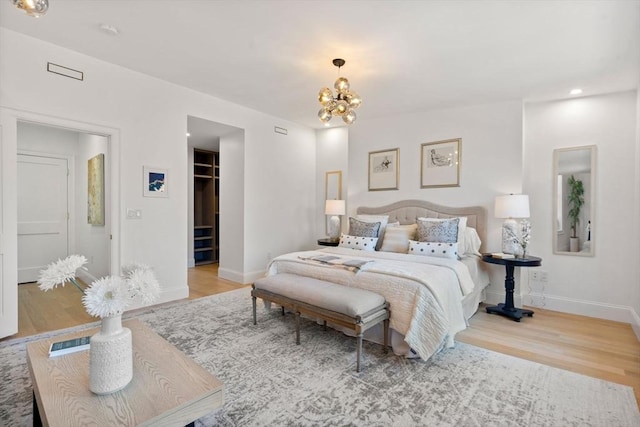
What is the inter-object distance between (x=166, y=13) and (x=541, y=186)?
4577 millimetres

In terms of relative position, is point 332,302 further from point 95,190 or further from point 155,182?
point 95,190

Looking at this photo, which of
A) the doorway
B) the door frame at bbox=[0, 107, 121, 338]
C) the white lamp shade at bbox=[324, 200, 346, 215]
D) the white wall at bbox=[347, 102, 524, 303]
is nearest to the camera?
the door frame at bbox=[0, 107, 121, 338]

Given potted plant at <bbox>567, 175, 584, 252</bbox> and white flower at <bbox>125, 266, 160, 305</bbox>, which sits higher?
potted plant at <bbox>567, 175, 584, 252</bbox>

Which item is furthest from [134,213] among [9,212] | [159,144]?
[9,212]

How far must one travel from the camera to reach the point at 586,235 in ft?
12.3

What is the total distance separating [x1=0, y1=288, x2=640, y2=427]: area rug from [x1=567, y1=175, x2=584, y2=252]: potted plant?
2.16 m

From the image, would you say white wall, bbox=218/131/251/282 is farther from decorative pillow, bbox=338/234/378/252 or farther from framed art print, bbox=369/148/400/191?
framed art print, bbox=369/148/400/191

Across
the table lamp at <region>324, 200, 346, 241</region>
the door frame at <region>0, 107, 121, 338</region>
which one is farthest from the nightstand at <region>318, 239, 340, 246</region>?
the door frame at <region>0, 107, 121, 338</region>

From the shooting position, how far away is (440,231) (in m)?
3.76

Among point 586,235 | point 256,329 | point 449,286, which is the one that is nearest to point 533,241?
point 586,235

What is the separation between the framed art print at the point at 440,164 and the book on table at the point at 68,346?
4307mm

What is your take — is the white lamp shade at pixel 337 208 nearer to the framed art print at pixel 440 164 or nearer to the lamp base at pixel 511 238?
the framed art print at pixel 440 164

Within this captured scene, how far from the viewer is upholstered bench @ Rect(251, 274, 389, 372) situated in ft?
7.78

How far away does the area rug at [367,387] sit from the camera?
1.80m
